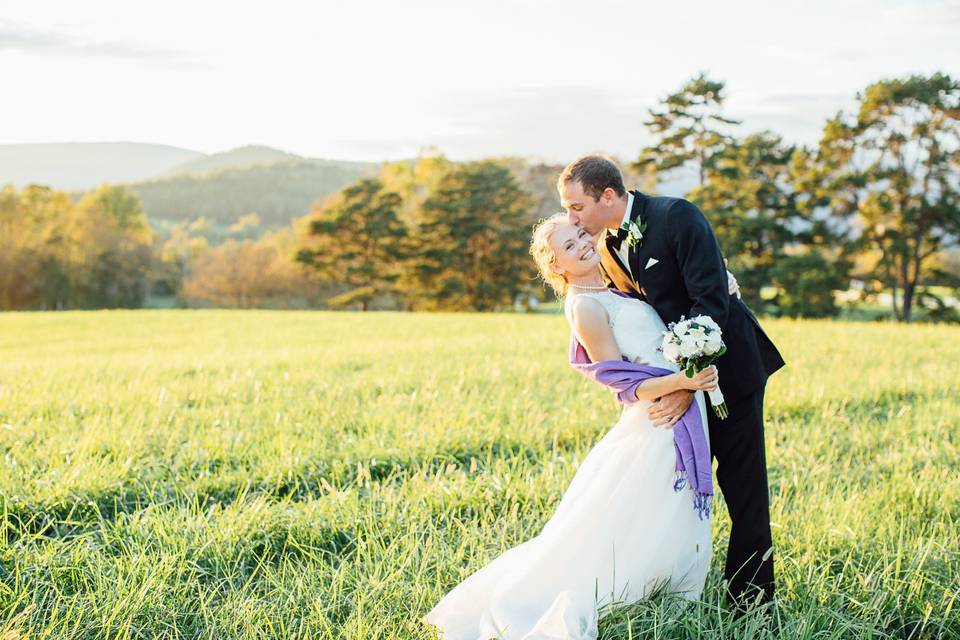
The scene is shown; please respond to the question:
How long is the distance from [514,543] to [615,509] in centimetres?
114

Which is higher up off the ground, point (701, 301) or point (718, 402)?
point (701, 301)

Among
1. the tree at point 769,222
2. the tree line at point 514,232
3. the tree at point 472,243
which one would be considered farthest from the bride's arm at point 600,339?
the tree at point 472,243

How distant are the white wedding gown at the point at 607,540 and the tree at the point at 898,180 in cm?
3589

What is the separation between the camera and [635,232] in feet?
11.4

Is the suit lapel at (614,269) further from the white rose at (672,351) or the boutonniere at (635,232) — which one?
the white rose at (672,351)

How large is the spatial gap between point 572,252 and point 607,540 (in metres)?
1.28

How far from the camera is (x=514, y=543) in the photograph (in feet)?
14.3

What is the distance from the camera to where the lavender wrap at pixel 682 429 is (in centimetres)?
338

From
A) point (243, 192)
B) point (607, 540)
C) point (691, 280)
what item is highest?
point (243, 192)

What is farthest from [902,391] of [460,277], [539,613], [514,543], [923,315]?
[460,277]

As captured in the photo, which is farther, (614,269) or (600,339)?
(614,269)

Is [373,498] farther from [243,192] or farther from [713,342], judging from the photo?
[243,192]


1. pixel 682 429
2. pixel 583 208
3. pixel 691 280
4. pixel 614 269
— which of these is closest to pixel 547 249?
pixel 583 208

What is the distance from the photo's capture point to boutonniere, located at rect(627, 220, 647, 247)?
348cm
